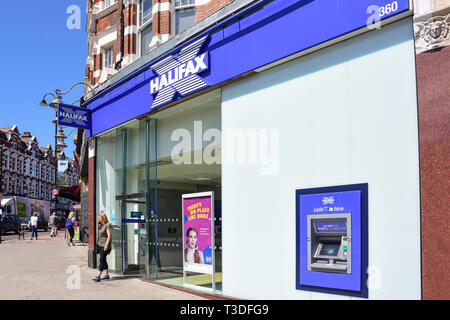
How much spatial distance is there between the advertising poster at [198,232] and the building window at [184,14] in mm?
4241

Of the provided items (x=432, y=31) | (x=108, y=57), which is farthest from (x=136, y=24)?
(x=432, y=31)

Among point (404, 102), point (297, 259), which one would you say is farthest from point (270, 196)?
point (404, 102)

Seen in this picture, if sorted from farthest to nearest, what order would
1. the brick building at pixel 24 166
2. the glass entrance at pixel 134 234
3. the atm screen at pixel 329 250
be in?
1. the brick building at pixel 24 166
2. the glass entrance at pixel 134 234
3. the atm screen at pixel 329 250

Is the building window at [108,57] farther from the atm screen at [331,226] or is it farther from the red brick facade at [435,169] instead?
the red brick facade at [435,169]

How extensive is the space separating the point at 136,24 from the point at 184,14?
2.43m

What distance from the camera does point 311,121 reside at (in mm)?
6488

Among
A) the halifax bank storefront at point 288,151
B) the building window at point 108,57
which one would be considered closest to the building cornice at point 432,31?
the halifax bank storefront at point 288,151

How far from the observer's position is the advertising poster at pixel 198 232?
828 centimetres

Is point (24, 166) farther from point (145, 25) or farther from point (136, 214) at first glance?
point (136, 214)

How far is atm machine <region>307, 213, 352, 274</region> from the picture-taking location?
5.79 metres

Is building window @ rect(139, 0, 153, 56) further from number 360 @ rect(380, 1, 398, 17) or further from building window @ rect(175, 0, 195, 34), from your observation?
number 360 @ rect(380, 1, 398, 17)

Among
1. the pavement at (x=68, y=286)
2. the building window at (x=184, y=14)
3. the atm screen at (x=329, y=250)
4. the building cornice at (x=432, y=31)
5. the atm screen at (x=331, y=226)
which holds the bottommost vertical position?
the pavement at (x=68, y=286)

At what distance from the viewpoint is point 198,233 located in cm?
860
